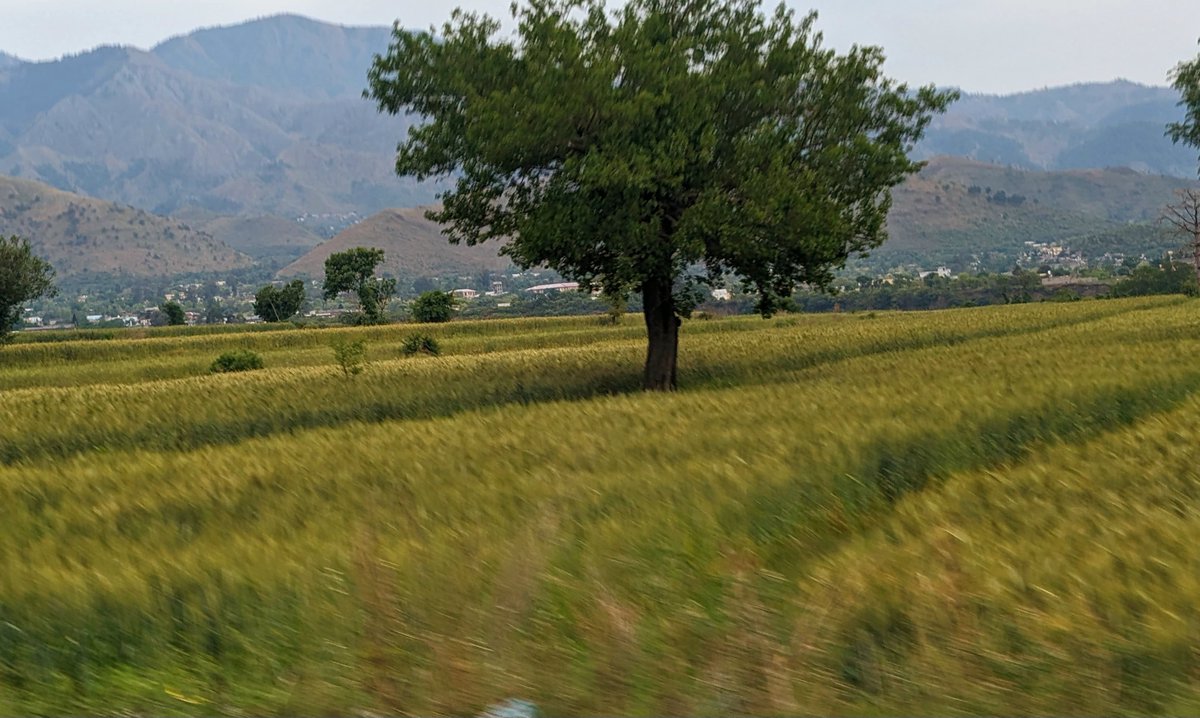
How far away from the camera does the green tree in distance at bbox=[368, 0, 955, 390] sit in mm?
22359

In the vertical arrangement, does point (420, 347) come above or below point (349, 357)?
below

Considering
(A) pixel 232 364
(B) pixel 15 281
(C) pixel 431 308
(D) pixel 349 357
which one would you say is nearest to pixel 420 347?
(A) pixel 232 364

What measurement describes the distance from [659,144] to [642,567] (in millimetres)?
15978

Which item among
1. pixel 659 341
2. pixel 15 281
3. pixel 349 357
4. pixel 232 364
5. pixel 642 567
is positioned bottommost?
pixel 642 567

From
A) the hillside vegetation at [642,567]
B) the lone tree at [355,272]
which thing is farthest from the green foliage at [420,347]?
the lone tree at [355,272]

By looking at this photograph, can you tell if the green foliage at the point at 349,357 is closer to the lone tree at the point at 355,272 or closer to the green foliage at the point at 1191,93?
the green foliage at the point at 1191,93

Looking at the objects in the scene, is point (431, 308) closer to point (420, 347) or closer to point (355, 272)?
point (355, 272)

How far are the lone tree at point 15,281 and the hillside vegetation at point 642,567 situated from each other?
5961cm

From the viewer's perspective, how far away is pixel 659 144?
2191cm

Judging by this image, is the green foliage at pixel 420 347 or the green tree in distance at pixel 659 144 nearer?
the green tree in distance at pixel 659 144

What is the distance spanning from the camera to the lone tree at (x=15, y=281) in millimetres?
63438

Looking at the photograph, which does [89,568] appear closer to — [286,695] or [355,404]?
[286,695]

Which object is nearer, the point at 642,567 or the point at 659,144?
the point at 642,567

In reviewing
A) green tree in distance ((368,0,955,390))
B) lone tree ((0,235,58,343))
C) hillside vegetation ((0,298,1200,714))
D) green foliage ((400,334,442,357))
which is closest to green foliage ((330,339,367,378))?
green tree in distance ((368,0,955,390))
